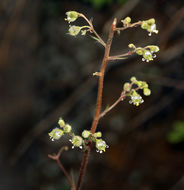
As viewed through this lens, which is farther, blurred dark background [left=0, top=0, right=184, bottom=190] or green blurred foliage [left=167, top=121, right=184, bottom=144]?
blurred dark background [left=0, top=0, right=184, bottom=190]

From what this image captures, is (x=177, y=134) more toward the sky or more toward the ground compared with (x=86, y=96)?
more toward the ground

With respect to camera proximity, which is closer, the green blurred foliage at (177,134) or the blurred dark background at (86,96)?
the green blurred foliage at (177,134)

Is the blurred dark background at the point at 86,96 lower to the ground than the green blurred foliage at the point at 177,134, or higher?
higher

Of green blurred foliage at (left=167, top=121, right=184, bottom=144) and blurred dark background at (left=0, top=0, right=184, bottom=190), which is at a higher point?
blurred dark background at (left=0, top=0, right=184, bottom=190)

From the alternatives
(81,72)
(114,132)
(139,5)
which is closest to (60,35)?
(81,72)
